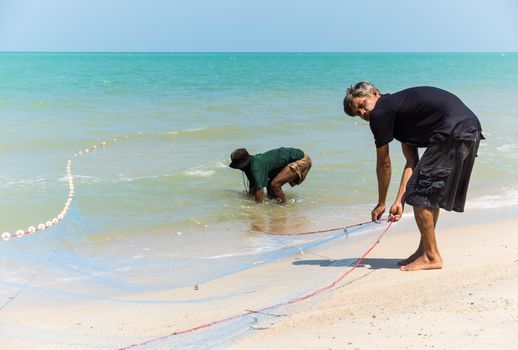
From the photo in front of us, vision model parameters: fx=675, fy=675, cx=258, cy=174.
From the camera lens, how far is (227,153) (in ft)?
43.0

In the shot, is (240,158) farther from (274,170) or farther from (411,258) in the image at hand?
(411,258)

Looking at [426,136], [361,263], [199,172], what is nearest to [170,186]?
[199,172]

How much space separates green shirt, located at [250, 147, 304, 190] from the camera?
26.6ft

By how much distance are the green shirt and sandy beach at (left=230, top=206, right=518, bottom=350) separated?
2.87 meters

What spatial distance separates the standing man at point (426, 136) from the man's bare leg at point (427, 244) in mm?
11

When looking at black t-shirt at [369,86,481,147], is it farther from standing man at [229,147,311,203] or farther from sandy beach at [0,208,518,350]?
standing man at [229,147,311,203]

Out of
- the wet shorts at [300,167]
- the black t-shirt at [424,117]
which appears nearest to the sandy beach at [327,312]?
the black t-shirt at [424,117]

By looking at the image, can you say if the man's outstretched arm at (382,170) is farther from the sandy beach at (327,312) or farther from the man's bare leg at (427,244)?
the sandy beach at (327,312)

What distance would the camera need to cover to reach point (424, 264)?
192 inches

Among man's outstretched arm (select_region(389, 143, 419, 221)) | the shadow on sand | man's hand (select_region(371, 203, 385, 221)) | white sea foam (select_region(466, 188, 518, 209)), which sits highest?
man's outstretched arm (select_region(389, 143, 419, 221))

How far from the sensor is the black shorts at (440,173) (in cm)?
450

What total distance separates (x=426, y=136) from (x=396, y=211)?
1.80 ft

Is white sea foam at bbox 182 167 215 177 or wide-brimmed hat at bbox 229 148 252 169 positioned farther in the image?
white sea foam at bbox 182 167 215 177

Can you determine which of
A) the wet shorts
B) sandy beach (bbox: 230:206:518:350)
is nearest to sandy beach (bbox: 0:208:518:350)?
sandy beach (bbox: 230:206:518:350)
